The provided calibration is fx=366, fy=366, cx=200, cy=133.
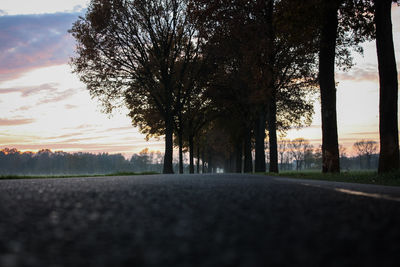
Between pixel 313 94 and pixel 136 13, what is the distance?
16.2 m

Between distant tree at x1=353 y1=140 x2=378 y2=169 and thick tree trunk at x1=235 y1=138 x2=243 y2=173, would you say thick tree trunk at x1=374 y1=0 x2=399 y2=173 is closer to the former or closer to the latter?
thick tree trunk at x1=235 y1=138 x2=243 y2=173

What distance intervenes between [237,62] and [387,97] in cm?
1961

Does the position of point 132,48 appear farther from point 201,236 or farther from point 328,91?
point 201,236

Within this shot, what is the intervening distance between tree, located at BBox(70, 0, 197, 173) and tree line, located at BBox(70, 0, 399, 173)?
8 cm

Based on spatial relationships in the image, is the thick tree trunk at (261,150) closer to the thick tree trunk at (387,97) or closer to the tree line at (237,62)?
the tree line at (237,62)

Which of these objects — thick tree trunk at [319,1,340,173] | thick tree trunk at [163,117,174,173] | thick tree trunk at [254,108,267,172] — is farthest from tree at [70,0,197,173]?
thick tree trunk at [319,1,340,173]

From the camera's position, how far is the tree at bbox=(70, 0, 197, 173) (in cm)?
2817

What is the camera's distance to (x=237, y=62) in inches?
1267

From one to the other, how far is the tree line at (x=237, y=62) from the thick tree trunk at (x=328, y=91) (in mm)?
45

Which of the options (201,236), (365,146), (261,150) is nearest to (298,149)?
(365,146)

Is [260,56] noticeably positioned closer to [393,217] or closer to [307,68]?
[307,68]

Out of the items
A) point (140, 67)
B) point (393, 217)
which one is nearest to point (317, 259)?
point (393, 217)

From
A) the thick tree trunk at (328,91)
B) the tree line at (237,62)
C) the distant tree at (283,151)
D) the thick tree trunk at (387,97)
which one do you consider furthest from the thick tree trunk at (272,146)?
the distant tree at (283,151)

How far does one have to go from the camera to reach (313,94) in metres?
31.4
